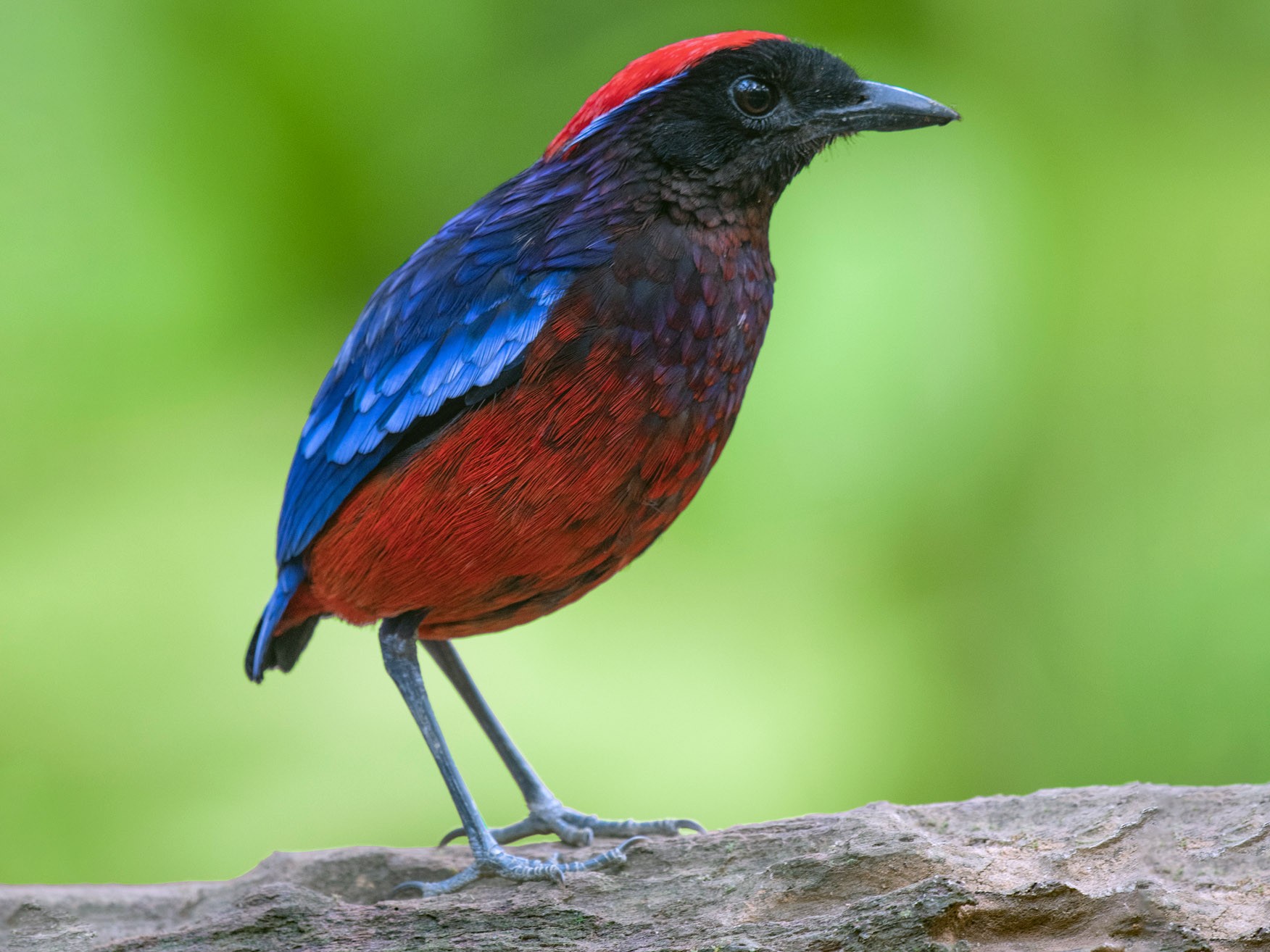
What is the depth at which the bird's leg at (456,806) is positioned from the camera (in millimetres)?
3512

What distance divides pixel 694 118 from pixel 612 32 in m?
2.71

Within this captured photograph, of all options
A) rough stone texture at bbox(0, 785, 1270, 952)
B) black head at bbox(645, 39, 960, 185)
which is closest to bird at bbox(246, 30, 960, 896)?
black head at bbox(645, 39, 960, 185)

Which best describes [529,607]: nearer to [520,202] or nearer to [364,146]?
[520,202]

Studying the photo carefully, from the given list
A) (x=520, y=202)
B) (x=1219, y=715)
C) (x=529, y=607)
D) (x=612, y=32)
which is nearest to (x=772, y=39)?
(x=520, y=202)

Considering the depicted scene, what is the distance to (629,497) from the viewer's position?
3.32 meters

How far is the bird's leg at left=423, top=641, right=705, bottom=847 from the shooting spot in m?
3.98

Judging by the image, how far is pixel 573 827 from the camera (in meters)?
4.07

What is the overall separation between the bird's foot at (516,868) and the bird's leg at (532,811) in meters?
0.35

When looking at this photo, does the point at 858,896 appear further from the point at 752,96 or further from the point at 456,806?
the point at 752,96

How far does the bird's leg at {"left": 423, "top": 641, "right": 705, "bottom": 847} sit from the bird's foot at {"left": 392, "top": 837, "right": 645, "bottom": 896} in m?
0.35

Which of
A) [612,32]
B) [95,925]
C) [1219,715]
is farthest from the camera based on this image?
[612,32]

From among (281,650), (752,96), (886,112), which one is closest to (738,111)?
(752,96)

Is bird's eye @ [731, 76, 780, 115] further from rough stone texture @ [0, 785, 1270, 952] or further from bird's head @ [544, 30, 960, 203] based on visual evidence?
rough stone texture @ [0, 785, 1270, 952]

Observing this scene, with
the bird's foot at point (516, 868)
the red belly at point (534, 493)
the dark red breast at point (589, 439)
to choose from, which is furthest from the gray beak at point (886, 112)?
the bird's foot at point (516, 868)
